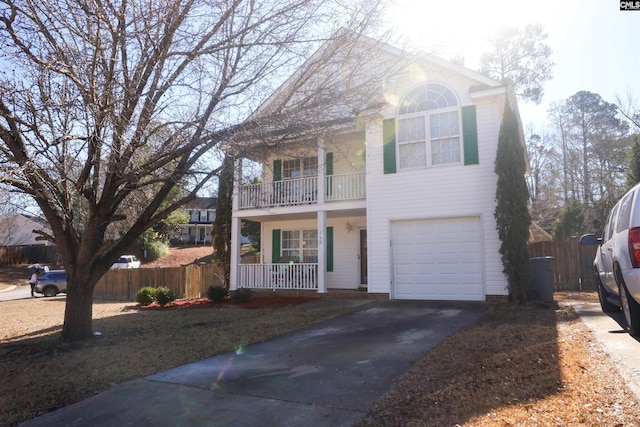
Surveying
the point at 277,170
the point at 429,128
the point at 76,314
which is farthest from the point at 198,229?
the point at 76,314

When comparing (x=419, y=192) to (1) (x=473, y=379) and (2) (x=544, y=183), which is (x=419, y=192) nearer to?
(1) (x=473, y=379)

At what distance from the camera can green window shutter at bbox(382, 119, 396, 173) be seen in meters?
12.6

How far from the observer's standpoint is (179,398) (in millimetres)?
4441

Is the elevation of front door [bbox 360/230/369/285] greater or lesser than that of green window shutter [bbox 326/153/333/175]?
lesser

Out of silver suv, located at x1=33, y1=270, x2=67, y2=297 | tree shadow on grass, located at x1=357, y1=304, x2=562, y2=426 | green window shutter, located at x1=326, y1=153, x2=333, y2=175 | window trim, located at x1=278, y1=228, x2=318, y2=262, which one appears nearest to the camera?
tree shadow on grass, located at x1=357, y1=304, x2=562, y2=426

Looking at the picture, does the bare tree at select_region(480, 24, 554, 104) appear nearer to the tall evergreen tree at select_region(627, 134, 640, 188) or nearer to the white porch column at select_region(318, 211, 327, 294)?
the tall evergreen tree at select_region(627, 134, 640, 188)

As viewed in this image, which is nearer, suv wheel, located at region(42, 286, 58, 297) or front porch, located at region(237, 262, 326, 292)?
front porch, located at region(237, 262, 326, 292)

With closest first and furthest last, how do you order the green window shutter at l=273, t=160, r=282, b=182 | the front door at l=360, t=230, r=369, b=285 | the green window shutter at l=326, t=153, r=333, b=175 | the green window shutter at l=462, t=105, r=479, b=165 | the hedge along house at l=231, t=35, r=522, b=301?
the hedge along house at l=231, t=35, r=522, b=301 < the green window shutter at l=462, t=105, r=479, b=165 < the green window shutter at l=326, t=153, r=333, b=175 < the front door at l=360, t=230, r=369, b=285 < the green window shutter at l=273, t=160, r=282, b=182

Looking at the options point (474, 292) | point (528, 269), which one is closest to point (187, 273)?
point (474, 292)

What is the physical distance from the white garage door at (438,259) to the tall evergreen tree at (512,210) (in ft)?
2.70

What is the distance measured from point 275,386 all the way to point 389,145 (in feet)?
30.5

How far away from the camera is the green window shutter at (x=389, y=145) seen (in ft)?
41.3

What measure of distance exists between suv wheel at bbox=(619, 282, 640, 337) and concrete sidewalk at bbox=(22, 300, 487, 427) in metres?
2.49

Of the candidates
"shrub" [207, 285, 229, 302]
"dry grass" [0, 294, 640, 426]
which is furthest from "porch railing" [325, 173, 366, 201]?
"dry grass" [0, 294, 640, 426]
